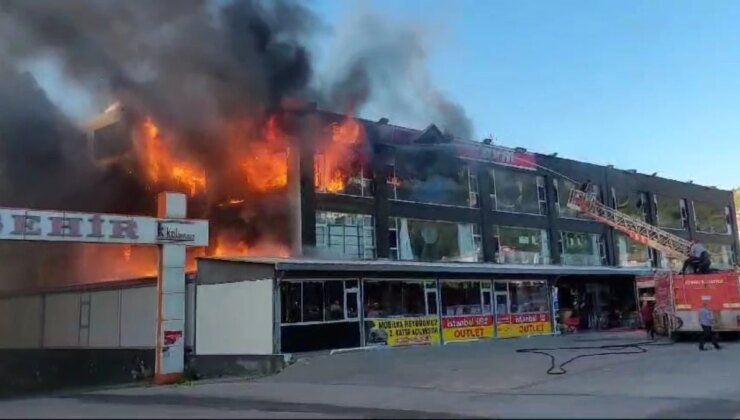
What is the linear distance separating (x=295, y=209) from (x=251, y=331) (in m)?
7.05

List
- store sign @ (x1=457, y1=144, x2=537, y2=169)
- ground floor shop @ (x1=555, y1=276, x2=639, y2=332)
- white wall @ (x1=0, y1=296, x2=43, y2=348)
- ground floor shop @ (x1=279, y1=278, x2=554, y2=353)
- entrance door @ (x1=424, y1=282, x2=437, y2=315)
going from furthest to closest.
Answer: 1. ground floor shop @ (x1=555, y1=276, x2=639, y2=332)
2. store sign @ (x1=457, y1=144, x2=537, y2=169)
3. white wall @ (x1=0, y1=296, x2=43, y2=348)
4. entrance door @ (x1=424, y1=282, x2=437, y2=315)
5. ground floor shop @ (x1=279, y1=278, x2=554, y2=353)

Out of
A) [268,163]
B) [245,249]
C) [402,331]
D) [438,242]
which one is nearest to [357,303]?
[402,331]

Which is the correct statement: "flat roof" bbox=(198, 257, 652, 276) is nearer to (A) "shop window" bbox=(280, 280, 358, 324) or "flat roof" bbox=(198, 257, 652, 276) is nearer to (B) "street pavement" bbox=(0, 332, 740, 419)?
(A) "shop window" bbox=(280, 280, 358, 324)

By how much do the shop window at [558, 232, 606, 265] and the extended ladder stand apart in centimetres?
161

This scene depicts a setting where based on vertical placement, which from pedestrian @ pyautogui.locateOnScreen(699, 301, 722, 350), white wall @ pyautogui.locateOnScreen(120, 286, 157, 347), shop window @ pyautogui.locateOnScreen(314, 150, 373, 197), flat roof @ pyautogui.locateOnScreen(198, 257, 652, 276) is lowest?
pedestrian @ pyautogui.locateOnScreen(699, 301, 722, 350)

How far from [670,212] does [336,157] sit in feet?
83.4

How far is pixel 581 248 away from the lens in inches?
1443

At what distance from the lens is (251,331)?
725 inches

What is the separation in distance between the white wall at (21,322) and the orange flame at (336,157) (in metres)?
11.8

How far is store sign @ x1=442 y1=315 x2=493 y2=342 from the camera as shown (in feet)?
73.0

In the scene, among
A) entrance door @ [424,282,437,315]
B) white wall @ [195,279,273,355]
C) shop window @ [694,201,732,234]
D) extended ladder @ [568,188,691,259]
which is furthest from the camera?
shop window @ [694,201,732,234]

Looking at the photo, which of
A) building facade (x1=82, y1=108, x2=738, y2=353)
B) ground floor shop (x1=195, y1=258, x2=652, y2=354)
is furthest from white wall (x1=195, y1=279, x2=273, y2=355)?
building facade (x1=82, y1=108, x2=738, y2=353)

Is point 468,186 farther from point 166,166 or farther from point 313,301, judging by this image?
point 313,301

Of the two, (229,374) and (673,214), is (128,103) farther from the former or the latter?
(673,214)
